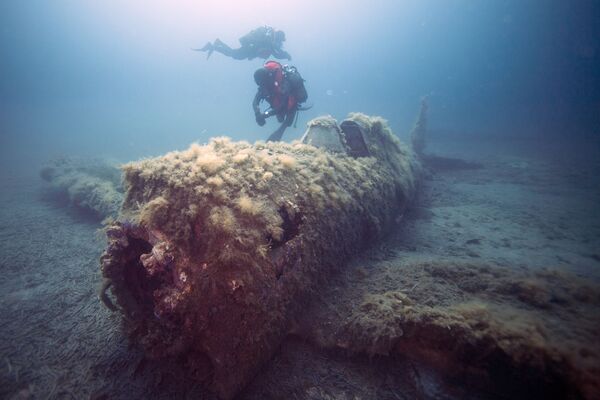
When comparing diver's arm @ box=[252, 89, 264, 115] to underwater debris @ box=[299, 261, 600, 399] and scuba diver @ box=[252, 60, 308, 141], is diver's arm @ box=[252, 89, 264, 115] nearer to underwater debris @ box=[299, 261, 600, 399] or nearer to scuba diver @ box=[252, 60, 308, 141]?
scuba diver @ box=[252, 60, 308, 141]

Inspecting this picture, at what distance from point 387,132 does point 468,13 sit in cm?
15684

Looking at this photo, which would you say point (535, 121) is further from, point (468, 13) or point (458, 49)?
point (458, 49)

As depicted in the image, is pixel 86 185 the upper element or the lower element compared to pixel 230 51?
lower

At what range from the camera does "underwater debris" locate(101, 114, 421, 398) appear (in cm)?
284

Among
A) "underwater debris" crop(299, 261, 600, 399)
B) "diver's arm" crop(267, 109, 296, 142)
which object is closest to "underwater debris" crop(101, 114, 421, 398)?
"underwater debris" crop(299, 261, 600, 399)

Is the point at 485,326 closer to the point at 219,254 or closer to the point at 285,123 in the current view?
the point at 219,254

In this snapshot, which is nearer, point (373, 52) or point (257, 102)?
point (257, 102)

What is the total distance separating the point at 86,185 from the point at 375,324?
33.8 feet

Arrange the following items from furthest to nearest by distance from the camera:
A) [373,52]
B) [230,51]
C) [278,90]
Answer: [373,52] → [230,51] → [278,90]

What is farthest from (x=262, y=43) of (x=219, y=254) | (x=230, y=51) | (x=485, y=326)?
(x=485, y=326)

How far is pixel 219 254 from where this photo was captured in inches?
111

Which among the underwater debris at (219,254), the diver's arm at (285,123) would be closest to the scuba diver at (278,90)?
the diver's arm at (285,123)

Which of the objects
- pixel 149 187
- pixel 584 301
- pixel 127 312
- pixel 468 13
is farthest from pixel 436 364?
pixel 468 13

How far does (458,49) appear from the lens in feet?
484
